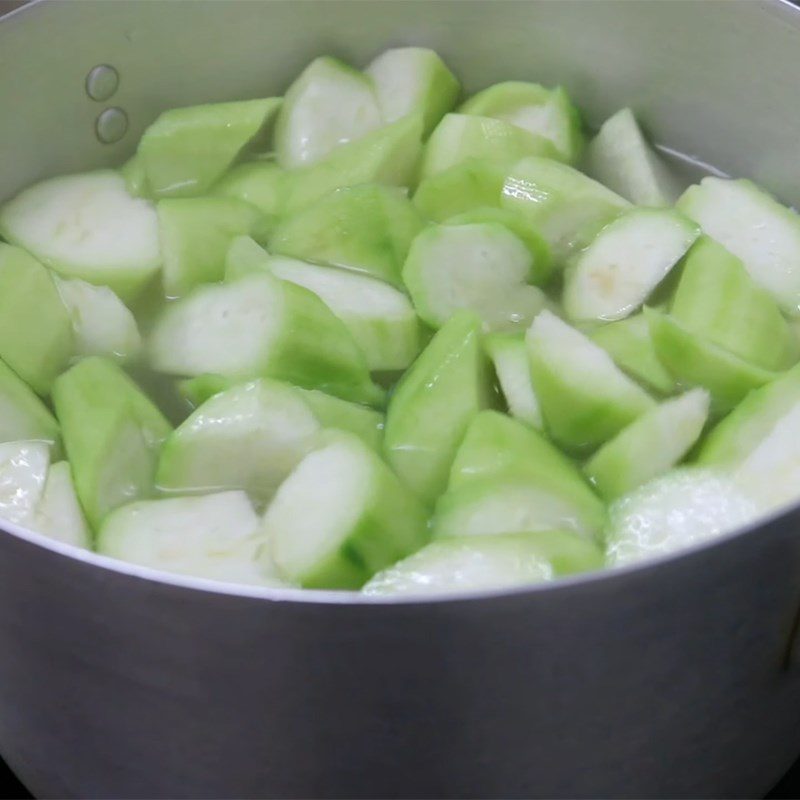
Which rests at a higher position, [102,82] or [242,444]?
A: [102,82]

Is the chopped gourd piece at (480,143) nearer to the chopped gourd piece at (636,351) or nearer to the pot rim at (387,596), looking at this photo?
the chopped gourd piece at (636,351)

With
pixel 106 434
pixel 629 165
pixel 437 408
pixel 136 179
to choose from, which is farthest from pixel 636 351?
pixel 136 179

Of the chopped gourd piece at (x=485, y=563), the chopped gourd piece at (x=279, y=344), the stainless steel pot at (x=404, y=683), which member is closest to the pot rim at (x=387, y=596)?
the stainless steel pot at (x=404, y=683)

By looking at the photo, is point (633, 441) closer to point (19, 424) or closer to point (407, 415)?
point (407, 415)

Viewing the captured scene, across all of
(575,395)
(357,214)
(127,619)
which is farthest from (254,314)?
(127,619)

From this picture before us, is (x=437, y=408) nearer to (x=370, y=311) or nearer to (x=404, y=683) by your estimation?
(x=370, y=311)
